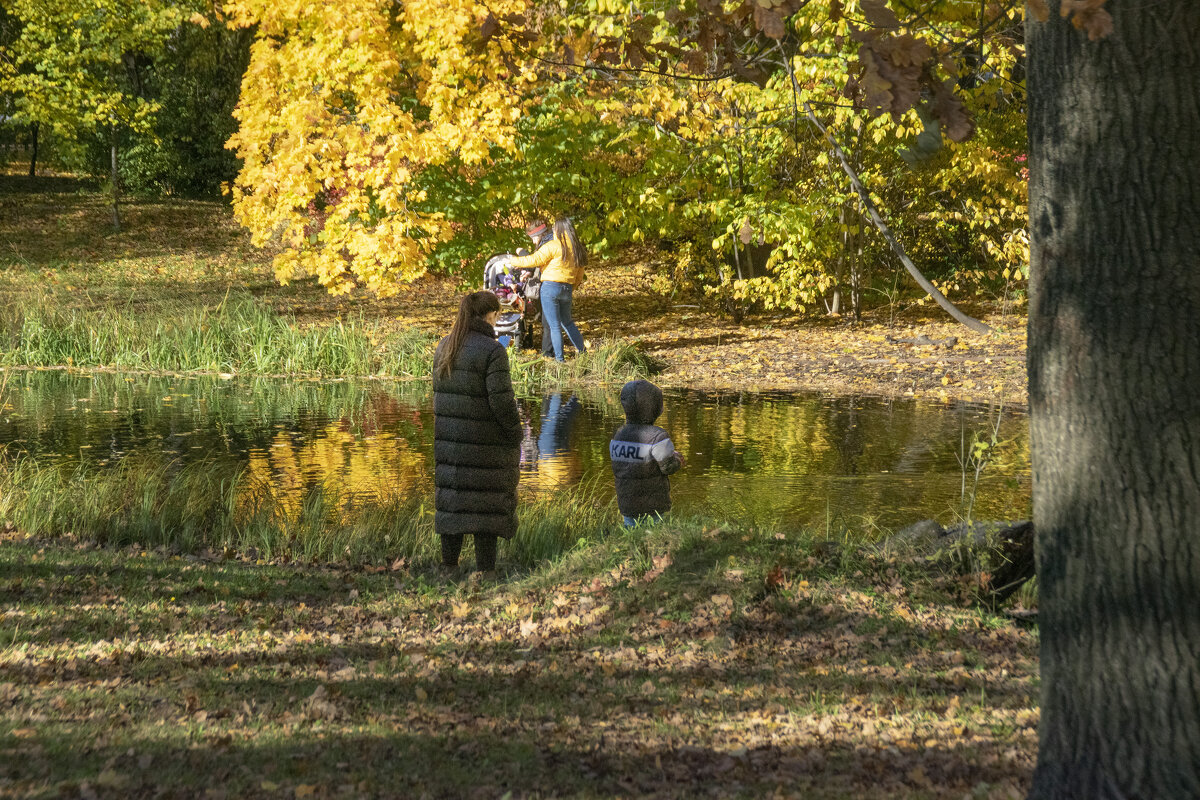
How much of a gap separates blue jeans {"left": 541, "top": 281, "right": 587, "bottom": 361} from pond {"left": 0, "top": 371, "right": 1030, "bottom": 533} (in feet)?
→ 4.61

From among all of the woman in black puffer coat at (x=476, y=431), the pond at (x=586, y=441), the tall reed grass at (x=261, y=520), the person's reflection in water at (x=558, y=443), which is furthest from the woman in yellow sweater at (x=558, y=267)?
the woman in black puffer coat at (x=476, y=431)

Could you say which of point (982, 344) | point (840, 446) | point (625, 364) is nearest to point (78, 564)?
point (840, 446)

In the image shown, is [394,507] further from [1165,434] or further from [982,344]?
[982,344]

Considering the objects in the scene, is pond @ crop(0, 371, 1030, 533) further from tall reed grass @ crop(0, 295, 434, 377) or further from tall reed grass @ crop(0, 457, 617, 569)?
tall reed grass @ crop(0, 295, 434, 377)

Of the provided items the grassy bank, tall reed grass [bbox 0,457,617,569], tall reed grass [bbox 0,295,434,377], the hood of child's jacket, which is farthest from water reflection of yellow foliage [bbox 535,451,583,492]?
tall reed grass [bbox 0,295,434,377]

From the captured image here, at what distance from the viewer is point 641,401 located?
6852 millimetres

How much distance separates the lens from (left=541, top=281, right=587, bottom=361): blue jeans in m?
16.2

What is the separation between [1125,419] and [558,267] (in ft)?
43.0

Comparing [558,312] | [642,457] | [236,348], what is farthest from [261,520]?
[236,348]

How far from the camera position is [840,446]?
444 inches

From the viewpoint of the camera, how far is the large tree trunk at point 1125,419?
128 inches

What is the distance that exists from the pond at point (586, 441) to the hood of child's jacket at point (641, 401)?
3.19ft

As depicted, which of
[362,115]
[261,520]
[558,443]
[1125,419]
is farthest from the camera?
[362,115]

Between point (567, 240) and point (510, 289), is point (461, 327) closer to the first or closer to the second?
point (567, 240)
